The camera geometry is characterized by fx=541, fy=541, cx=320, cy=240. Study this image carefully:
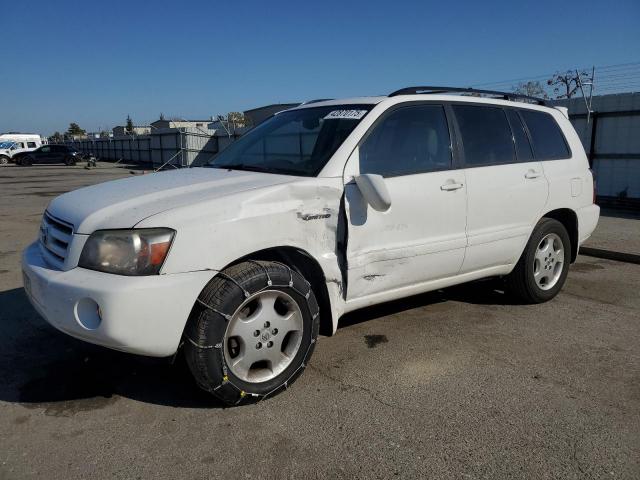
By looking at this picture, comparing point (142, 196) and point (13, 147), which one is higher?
point (13, 147)

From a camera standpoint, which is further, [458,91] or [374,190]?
[458,91]

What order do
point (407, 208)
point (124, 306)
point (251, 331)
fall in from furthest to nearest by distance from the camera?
point (407, 208), point (251, 331), point (124, 306)

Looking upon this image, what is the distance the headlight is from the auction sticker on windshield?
159 cm

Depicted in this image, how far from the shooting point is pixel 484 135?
14.4 feet

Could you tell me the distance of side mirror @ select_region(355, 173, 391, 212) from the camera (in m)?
3.30

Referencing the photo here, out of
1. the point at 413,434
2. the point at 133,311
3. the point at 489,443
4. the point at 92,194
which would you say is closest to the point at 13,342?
the point at 92,194

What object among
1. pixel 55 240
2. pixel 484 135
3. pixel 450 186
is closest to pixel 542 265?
pixel 484 135

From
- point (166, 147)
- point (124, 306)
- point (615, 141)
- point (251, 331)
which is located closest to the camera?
point (124, 306)

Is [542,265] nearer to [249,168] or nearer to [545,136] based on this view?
[545,136]

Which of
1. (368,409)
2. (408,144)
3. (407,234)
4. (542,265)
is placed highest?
(408,144)

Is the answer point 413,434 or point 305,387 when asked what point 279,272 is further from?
point 413,434

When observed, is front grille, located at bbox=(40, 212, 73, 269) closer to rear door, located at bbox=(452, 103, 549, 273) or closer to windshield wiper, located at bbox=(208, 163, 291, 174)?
windshield wiper, located at bbox=(208, 163, 291, 174)

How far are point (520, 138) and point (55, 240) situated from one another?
3.70 metres

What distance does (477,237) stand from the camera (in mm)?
4199
